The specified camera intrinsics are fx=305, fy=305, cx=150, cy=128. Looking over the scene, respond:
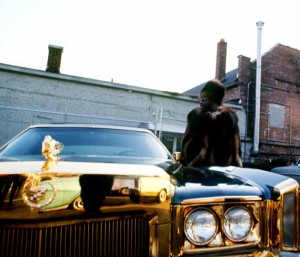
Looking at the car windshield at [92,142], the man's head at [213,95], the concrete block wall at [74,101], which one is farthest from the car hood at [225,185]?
the concrete block wall at [74,101]

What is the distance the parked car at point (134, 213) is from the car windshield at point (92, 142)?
1166 mm

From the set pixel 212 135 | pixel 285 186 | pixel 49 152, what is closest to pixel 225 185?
pixel 285 186

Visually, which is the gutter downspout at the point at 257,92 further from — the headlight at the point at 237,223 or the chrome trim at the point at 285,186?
the headlight at the point at 237,223

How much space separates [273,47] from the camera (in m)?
20.9

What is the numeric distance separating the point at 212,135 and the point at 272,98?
1833 centimetres

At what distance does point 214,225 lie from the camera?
5.44ft

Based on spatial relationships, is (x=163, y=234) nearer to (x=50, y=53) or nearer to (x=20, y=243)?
(x=20, y=243)

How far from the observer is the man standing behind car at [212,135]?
3.38m

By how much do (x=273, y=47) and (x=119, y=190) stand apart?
22036 mm

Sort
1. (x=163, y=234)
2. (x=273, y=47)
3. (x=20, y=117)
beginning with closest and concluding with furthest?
1. (x=163, y=234)
2. (x=20, y=117)
3. (x=273, y=47)

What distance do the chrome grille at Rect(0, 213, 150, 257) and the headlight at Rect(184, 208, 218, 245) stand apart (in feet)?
0.87

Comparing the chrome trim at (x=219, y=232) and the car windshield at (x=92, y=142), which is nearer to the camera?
the chrome trim at (x=219, y=232)

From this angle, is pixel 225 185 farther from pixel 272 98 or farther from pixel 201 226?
pixel 272 98

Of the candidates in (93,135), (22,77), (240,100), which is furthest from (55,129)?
(240,100)
